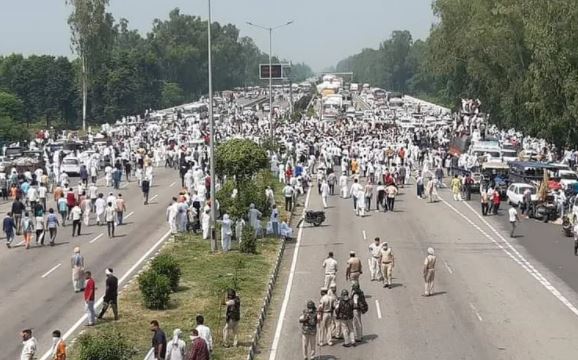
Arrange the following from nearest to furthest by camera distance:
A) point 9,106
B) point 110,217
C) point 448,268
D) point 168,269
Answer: point 168,269
point 448,268
point 110,217
point 9,106

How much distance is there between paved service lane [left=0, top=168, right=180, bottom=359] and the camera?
2219 cm

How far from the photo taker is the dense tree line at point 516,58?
4406 cm

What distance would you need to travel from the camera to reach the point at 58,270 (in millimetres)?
28047

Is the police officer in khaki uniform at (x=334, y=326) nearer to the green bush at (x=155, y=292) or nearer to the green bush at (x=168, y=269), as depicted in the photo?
the green bush at (x=155, y=292)

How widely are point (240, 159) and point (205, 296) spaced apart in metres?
10.6

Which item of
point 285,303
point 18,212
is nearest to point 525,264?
point 285,303

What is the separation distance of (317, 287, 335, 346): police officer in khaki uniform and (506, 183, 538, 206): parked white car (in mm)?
21272

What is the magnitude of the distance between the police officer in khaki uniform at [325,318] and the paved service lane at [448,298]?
0.35 metres

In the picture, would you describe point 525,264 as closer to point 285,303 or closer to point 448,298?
point 448,298

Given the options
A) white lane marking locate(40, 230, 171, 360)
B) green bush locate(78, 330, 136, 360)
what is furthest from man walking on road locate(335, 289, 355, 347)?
white lane marking locate(40, 230, 171, 360)

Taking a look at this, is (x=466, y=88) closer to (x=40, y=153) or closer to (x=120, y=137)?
(x=120, y=137)

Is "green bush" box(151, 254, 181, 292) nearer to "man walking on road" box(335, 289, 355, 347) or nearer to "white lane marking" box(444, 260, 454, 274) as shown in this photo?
"man walking on road" box(335, 289, 355, 347)

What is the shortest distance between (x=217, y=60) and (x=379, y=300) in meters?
176

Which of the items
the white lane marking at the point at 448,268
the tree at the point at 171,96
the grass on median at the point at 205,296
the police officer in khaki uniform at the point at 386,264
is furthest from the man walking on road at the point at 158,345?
the tree at the point at 171,96
